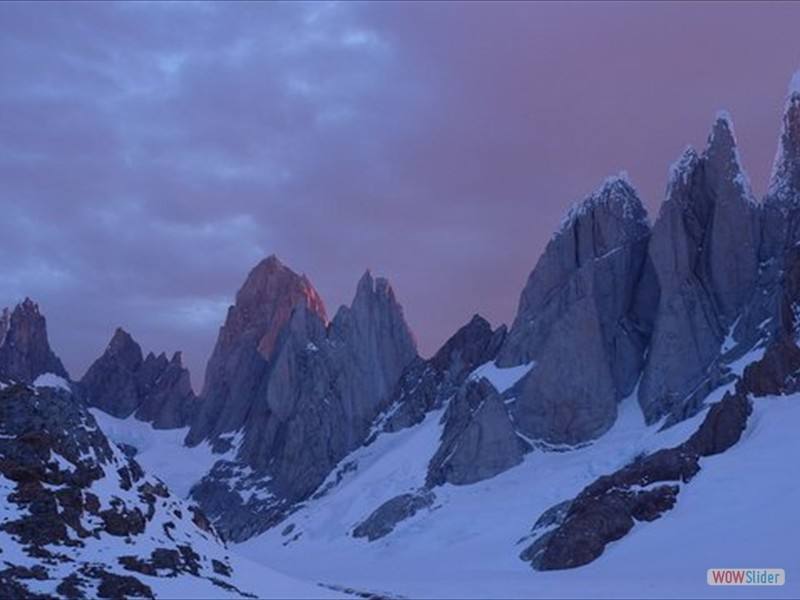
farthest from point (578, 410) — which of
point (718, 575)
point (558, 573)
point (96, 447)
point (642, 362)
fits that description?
point (96, 447)

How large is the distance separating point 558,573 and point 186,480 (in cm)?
12484

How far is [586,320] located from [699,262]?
13532 millimetres

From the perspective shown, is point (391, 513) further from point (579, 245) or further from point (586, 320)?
point (579, 245)

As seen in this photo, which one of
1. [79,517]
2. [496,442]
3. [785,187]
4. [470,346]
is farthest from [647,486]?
[470,346]

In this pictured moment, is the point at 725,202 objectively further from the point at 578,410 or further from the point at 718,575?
the point at 718,575

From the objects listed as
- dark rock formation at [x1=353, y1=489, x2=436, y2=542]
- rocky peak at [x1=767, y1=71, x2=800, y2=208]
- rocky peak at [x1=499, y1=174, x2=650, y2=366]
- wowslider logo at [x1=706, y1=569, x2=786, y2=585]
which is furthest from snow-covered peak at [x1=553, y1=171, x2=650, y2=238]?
wowslider logo at [x1=706, y1=569, x2=786, y2=585]

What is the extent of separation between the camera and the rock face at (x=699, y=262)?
A: 331 feet

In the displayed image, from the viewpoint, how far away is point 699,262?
10731 cm

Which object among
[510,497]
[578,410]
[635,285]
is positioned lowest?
[510,497]

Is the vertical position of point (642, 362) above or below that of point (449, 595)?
above

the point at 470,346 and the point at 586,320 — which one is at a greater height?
the point at 470,346

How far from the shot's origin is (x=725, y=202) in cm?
10575

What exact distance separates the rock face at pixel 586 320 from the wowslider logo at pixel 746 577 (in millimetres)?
59118

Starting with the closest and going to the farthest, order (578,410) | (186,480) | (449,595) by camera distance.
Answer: (449,595), (578,410), (186,480)
